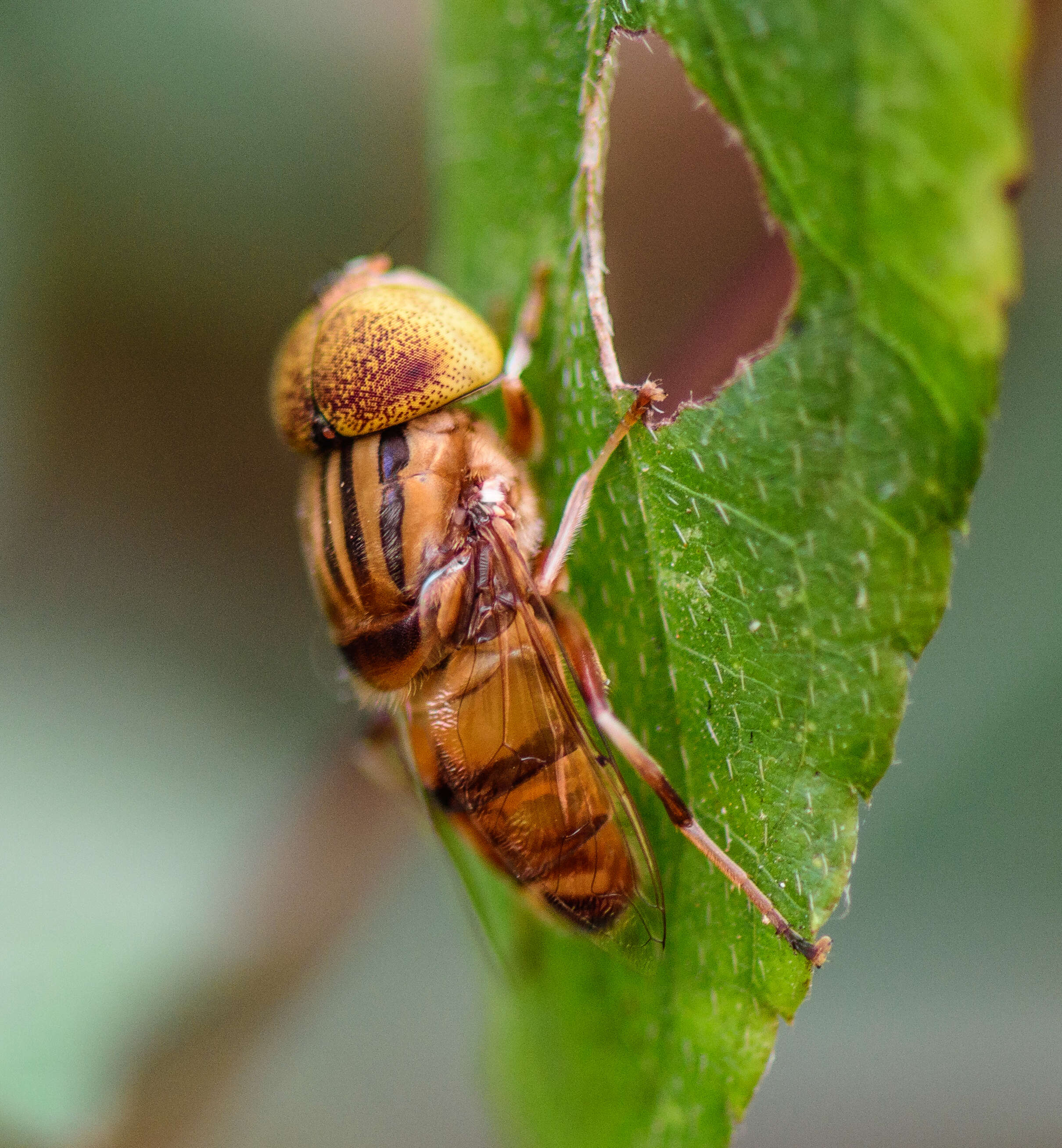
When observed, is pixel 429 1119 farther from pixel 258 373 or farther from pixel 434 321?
pixel 434 321

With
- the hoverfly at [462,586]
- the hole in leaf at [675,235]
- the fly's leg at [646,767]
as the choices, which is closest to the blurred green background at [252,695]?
the hole in leaf at [675,235]

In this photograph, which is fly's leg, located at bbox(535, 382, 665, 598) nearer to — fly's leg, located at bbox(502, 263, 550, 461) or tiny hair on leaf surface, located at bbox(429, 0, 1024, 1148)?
tiny hair on leaf surface, located at bbox(429, 0, 1024, 1148)

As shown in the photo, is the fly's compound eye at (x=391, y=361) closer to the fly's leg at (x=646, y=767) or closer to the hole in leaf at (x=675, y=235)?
the hole in leaf at (x=675, y=235)

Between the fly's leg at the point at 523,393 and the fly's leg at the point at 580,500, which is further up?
the fly's leg at the point at 523,393

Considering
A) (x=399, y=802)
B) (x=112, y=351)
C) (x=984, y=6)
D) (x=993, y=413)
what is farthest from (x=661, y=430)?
(x=112, y=351)

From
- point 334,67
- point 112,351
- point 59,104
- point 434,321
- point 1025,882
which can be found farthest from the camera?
point 112,351
